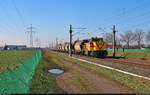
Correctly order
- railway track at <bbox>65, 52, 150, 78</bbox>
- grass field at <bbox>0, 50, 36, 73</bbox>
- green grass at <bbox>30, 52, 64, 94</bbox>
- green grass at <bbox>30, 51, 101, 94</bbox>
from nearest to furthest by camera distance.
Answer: green grass at <bbox>30, 52, 64, 94</bbox> < green grass at <bbox>30, 51, 101, 94</bbox> < railway track at <bbox>65, 52, 150, 78</bbox> < grass field at <bbox>0, 50, 36, 73</bbox>

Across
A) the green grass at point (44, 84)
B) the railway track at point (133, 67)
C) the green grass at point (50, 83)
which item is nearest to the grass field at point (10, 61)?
the green grass at point (44, 84)

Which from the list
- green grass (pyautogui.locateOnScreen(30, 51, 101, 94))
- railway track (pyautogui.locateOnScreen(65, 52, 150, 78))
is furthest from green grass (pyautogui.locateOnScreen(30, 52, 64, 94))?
railway track (pyautogui.locateOnScreen(65, 52, 150, 78))

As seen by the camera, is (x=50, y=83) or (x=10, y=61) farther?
(x=10, y=61)

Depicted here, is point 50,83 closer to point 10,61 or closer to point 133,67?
point 133,67

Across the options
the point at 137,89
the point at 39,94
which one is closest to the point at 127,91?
the point at 137,89

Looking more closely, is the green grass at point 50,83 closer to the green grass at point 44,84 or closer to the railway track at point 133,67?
the green grass at point 44,84

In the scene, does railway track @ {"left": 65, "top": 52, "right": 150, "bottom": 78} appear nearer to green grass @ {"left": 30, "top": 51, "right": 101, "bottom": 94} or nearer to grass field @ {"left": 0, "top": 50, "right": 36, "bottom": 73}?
green grass @ {"left": 30, "top": 51, "right": 101, "bottom": 94}

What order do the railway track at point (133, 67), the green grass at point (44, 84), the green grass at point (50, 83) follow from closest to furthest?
the green grass at point (44, 84) < the green grass at point (50, 83) < the railway track at point (133, 67)

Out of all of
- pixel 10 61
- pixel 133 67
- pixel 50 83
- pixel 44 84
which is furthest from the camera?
pixel 10 61

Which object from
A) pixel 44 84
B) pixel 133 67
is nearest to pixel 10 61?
pixel 44 84

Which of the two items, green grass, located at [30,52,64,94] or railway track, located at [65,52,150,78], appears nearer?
green grass, located at [30,52,64,94]

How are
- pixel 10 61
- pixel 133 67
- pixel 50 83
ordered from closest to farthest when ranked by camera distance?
pixel 50 83 < pixel 133 67 < pixel 10 61

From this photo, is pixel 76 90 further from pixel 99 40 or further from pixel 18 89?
pixel 99 40

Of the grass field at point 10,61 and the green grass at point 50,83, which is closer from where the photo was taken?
the green grass at point 50,83
